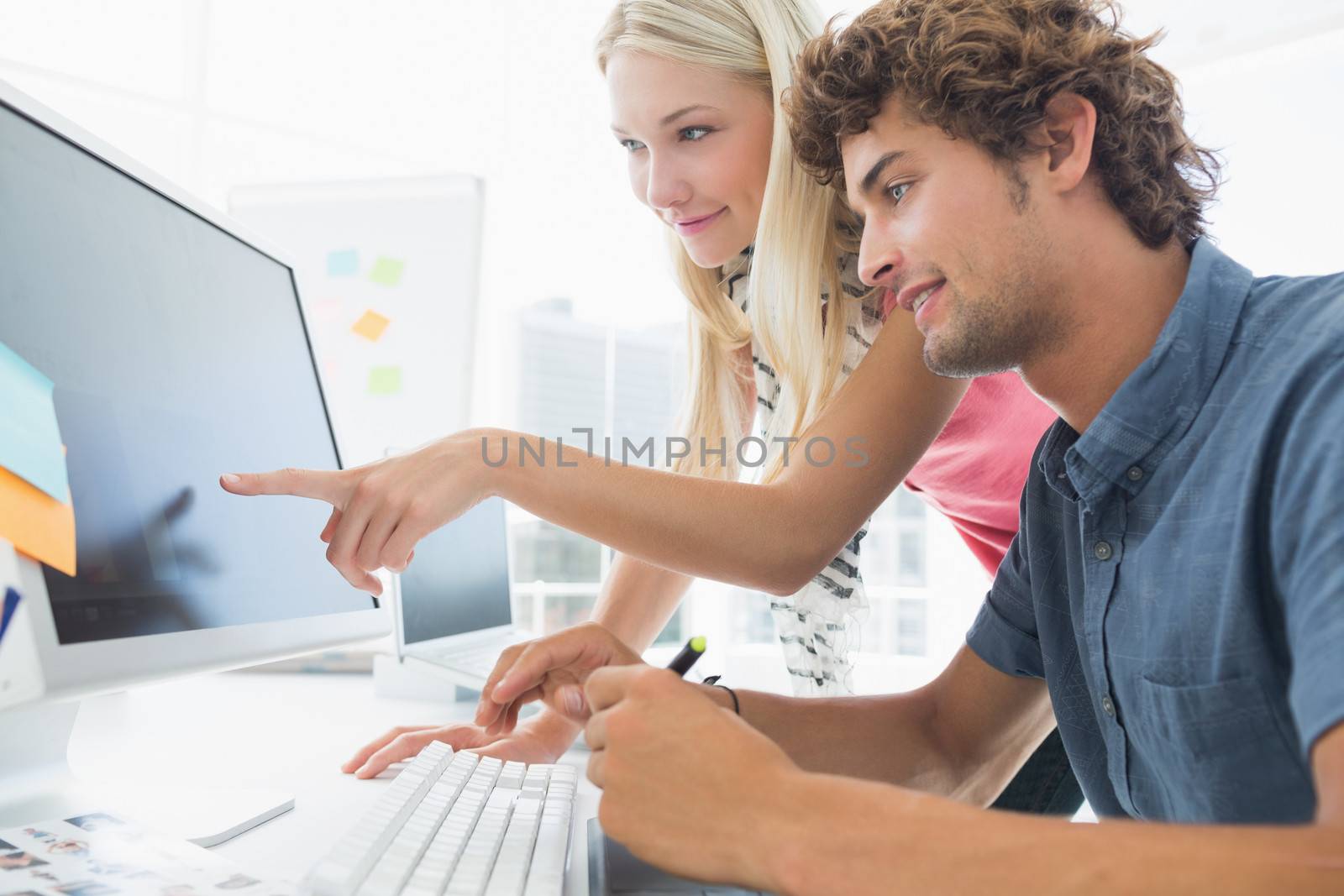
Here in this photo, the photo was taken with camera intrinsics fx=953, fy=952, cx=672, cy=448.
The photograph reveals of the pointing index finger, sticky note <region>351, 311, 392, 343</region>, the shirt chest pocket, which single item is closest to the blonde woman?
the pointing index finger

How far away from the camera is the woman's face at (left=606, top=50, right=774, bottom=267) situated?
1276 mm

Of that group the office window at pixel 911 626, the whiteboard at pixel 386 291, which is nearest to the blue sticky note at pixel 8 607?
the whiteboard at pixel 386 291

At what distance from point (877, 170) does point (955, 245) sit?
0.12m

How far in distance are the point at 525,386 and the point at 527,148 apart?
1.08 meters

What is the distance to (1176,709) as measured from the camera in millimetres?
680

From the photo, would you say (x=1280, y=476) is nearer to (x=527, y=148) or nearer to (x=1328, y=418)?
(x=1328, y=418)

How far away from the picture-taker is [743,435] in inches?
62.3

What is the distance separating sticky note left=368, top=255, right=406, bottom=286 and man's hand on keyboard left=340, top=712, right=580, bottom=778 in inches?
57.5

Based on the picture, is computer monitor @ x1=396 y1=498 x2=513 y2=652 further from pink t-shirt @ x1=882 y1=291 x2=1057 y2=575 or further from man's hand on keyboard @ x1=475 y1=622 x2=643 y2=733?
pink t-shirt @ x1=882 y1=291 x2=1057 y2=575

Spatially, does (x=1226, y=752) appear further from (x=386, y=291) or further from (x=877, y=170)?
(x=386, y=291)

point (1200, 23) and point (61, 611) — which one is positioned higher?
point (1200, 23)

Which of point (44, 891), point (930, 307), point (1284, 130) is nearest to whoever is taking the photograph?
point (44, 891)

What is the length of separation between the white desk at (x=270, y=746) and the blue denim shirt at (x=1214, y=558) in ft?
1.44

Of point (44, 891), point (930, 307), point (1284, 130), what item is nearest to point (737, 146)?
point (930, 307)
